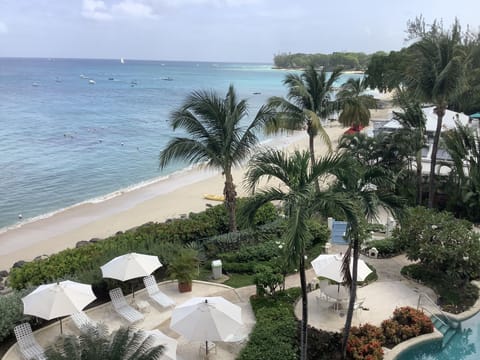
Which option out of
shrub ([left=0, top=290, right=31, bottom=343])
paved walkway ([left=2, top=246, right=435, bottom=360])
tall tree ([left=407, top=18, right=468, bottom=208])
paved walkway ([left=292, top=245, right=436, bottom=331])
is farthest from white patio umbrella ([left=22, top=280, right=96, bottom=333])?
tall tree ([left=407, top=18, right=468, bottom=208])

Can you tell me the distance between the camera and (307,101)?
20.1m

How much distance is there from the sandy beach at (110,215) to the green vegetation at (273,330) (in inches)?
281

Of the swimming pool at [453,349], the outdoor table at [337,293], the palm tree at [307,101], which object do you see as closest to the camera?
the swimming pool at [453,349]

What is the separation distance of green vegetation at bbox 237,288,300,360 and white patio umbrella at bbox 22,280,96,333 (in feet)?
13.7

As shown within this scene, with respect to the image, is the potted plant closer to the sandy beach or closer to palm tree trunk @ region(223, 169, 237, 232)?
palm tree trunk @ region(223, 169, 237, 232)

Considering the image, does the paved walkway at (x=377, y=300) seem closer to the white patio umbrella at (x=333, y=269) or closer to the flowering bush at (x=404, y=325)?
the flowering bush at (x=404, y=325)

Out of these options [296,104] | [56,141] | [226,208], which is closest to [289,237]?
[226,208]

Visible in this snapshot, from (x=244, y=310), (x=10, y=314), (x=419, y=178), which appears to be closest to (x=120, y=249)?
(x=10, y=314)

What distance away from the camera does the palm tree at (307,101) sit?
63.8ft

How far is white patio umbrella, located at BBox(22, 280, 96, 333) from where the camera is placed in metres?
10.2

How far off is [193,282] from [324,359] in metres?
5.28

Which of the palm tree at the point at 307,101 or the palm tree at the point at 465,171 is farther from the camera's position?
the palm tree at the point at 307,101

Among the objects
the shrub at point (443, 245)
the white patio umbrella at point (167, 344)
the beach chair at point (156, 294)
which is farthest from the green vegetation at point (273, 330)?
the shrub at point (443, 245)

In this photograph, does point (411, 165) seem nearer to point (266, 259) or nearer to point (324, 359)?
point (266, 259)
